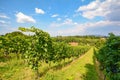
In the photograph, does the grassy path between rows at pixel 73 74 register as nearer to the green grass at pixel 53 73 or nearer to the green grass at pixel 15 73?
the green grass at pixel 53 73

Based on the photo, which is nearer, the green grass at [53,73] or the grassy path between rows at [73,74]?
the grassy path between rows at [73,74]

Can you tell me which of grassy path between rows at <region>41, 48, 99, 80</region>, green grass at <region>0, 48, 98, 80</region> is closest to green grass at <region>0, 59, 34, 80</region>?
green grass at <region>0, 48, 98, 80</region>

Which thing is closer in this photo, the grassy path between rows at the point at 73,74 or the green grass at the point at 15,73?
the grassy path between rows at the point at 73,74

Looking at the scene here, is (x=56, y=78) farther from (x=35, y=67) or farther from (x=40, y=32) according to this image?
(x=40, y=32)

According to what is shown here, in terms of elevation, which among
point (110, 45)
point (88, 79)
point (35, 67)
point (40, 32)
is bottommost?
point (88, 79)

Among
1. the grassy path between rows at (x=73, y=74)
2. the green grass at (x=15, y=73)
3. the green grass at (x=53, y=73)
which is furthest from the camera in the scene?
the green grass at (x=15, y=73)

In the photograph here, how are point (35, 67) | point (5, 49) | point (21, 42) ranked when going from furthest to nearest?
point (5, 49), point (21, 42), point (35, 67)

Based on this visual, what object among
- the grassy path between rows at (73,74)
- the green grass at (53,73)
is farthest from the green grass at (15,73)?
the grassy path between rows at (73,74)

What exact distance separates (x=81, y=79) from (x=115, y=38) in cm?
948

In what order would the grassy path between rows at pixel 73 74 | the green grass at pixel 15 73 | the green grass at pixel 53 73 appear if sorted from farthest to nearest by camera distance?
1. the green grass at pixel 15 73
2. the green grass at pixel 53 73
3. the grassy path between rows at pixel 73 74

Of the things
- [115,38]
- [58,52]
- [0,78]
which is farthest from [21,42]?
[115,38]

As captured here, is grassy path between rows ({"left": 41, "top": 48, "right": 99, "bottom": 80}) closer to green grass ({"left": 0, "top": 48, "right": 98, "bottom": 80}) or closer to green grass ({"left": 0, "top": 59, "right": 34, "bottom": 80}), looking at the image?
green grass ({"left": 0, "top": 48, "right": 98, "bottom": 80})

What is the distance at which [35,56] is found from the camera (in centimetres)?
2730

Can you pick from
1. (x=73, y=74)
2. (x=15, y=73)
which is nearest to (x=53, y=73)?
(x=73, y=74)
